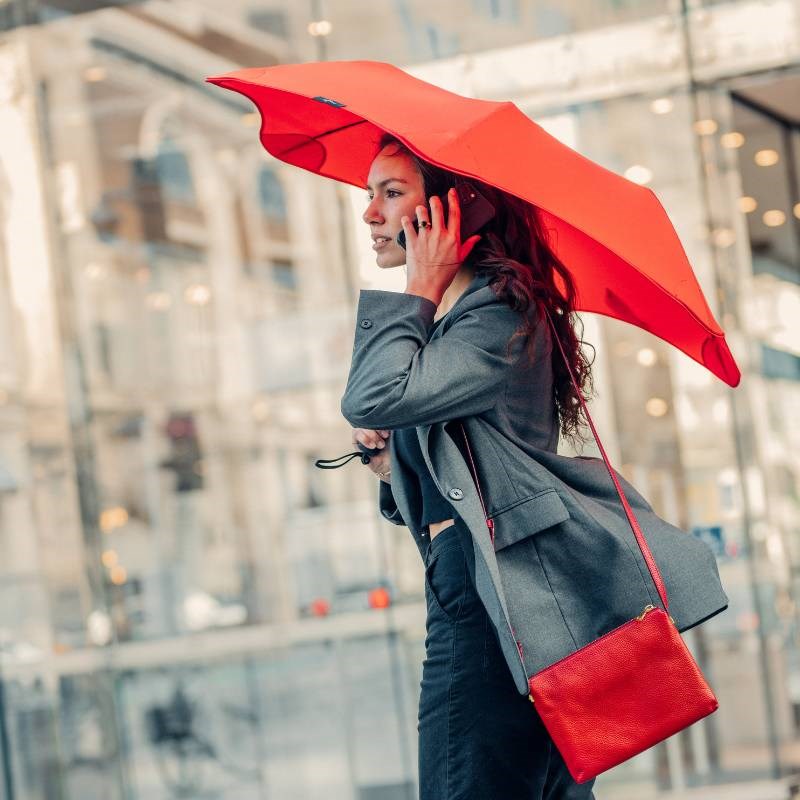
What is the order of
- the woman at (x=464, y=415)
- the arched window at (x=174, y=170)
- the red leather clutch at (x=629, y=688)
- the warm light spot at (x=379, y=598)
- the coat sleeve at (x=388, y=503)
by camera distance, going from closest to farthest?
the red leather clutch at (x=629, y=688) < the woman at (x=464, y=415) < the coat sleeve at (x=388, y=503) < the warm light spot at (x=379, y=598) < the arched window at (x=174, y=170)

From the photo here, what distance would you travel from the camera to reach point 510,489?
81.3 inches

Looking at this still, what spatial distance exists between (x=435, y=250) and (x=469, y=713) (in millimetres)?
737

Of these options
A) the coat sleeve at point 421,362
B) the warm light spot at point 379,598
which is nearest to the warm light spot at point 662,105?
the warm light spot at point 379,598

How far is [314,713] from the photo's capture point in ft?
17.3

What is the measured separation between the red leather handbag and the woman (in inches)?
6.2

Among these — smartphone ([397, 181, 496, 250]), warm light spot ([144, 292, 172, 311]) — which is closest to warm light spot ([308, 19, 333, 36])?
warm light spot ([144, 292, 172, 311])

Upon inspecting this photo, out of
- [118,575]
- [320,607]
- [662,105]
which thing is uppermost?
[662,105]

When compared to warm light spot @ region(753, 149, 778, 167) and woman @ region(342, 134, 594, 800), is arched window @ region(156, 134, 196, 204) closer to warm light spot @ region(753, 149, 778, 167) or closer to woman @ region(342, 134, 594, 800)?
warm light spot @ region(753, 149, 778, 167)

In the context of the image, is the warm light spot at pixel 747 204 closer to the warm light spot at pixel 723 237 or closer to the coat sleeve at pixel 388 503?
the warm light spot at pixel 723 237

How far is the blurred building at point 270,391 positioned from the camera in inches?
191

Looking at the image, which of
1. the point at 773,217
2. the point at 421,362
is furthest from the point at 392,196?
the point at 773,217

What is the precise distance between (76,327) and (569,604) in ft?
12.8

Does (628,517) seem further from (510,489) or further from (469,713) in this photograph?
(469,713)

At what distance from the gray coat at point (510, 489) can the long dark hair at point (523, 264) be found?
0.03 metres
